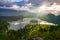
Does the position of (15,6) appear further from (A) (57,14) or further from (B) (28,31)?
(A) (57,14)

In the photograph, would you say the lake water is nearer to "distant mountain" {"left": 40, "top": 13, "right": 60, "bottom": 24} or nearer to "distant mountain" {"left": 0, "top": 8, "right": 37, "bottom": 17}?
"distant mountain" {"left": 0, "top": 8, "right": 37, "bottom": 17}

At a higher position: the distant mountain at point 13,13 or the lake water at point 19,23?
the distant mountain at point 13,13

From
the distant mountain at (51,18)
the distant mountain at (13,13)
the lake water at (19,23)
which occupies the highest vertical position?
the distant mountain at (13,13)

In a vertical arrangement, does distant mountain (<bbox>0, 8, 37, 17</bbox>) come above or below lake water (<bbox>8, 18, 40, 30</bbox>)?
above

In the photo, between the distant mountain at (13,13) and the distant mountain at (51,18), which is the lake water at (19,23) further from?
the distant mountain at (51,18)

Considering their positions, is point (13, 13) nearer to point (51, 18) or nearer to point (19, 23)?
point (19, 23)

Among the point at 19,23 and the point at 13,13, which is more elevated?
the point at 13,13

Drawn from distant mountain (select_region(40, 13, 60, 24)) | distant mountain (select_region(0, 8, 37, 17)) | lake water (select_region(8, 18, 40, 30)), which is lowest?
lake water (select_region(8, 18, 40, 30))

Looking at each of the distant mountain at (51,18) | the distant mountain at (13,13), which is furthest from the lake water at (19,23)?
the distant mountain at (51,18)

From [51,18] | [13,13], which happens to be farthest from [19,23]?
[51,18]

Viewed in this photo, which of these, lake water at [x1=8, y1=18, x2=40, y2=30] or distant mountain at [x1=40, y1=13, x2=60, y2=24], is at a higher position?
distant mountain at [x1=40, y1=13, x2=60, y2=24]

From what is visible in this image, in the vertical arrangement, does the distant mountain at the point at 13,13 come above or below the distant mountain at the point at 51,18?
above

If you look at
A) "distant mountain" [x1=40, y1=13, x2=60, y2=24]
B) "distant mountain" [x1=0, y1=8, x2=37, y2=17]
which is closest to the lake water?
"distant mountain" [x1=0, y1=8, x2=37, y2=17]
